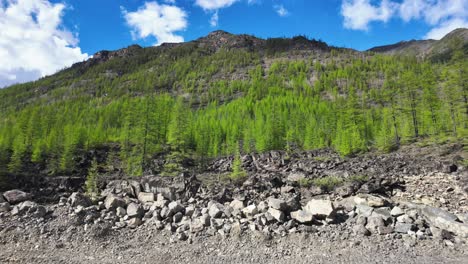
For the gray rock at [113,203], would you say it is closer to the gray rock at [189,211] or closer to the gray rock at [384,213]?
the gray rock at [189,211]

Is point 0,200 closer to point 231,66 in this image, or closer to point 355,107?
point 355,107

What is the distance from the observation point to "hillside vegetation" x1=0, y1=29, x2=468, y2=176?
42031 millimetres

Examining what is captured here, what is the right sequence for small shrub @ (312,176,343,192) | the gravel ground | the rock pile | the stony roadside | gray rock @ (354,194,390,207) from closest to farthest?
the gravel ground → the stony roadside → the rock pile → gray rock @ (354,194,390,207) → small shrub @ (312,176,343,192)

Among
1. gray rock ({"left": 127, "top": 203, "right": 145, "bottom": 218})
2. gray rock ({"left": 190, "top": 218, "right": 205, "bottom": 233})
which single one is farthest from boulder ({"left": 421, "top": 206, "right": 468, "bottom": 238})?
gray rock ({"left": 127, "top": 203, "right": 145, "bottom": 218})

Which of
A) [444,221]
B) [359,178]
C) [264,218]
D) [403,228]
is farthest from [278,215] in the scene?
[359,178]

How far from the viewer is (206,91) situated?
527 feet

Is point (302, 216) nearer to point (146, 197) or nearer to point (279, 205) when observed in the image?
point (279, 205)

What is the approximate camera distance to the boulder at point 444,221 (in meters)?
13.1

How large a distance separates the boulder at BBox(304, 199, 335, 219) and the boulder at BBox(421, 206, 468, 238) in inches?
211

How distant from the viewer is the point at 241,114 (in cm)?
10400

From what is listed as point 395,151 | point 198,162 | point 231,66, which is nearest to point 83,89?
point 231,66

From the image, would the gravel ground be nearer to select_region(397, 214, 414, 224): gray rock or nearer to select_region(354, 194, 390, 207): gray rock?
select_region(397, 214, 414, 224): gray rock

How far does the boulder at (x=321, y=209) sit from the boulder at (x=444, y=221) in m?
5.36

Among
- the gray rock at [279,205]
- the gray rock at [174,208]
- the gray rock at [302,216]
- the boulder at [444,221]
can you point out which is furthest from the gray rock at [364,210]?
the gray rock at [174,208]
